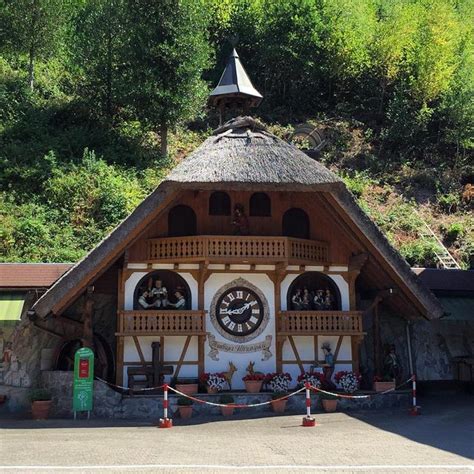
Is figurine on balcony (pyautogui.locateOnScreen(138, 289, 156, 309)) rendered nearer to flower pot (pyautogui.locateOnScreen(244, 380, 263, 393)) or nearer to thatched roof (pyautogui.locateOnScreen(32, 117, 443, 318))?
thatched roof (pyautogui.locateOnScreen(32, 117, 443, 318))

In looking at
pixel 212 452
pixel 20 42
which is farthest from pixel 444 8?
pixel 212 452

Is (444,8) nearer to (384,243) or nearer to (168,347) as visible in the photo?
(384,243)

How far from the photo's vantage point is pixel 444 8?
46.4 metres

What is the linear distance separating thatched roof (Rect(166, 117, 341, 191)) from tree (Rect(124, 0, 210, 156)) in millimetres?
14666

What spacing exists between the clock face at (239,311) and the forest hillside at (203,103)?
9.49m

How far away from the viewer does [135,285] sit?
18.7m

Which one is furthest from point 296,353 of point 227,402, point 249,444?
point 249,444

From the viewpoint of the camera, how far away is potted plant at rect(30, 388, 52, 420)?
16062 millimetres

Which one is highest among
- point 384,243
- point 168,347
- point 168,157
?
point 168,157

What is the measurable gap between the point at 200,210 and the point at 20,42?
2665cm

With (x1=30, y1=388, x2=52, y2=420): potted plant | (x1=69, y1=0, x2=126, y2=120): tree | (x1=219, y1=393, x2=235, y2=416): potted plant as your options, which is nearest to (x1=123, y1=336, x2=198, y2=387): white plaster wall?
(x1=219, y1=393, x2=235, y2=416): potted plant

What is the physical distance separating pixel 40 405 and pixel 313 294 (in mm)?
8320

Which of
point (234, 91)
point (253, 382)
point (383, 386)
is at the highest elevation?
point (234, 91)

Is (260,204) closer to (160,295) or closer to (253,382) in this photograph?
(160,295)
